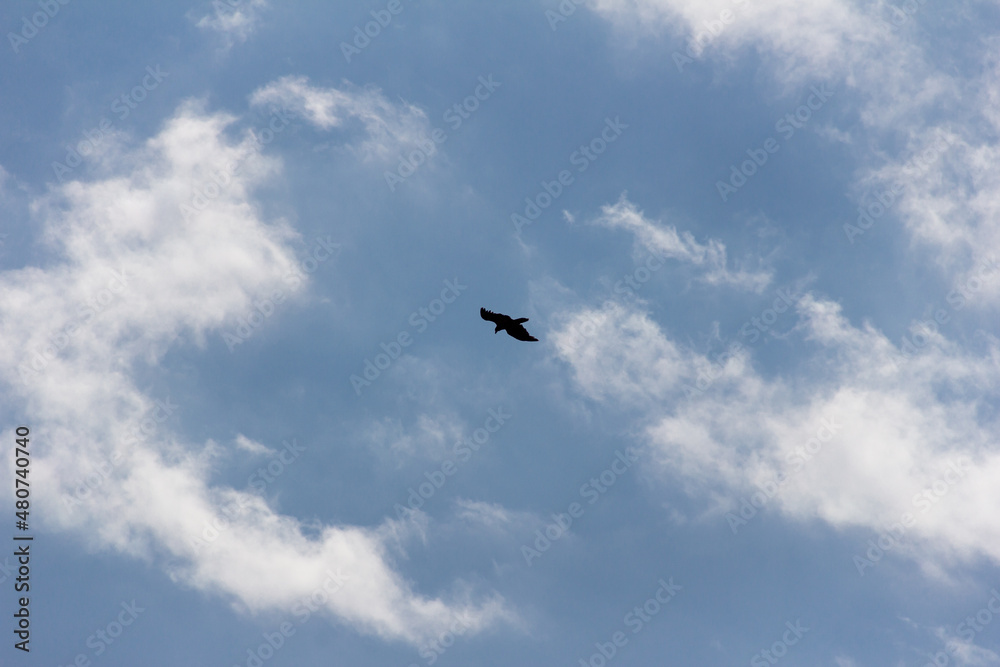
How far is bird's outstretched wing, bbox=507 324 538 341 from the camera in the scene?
5766 cm

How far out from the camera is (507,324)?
57375 mm

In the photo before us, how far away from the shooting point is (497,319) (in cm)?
5722

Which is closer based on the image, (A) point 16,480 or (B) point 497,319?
(B) point 497,319

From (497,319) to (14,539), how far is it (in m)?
59.2

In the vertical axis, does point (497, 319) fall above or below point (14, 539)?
above

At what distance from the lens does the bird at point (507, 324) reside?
5719cm

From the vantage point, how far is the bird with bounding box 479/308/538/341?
57188 mm

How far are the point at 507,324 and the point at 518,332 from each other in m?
1.14

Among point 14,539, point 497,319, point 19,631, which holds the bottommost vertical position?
point 19,631

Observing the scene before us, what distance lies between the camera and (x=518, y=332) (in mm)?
58031

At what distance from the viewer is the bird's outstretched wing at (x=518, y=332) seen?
189 ft

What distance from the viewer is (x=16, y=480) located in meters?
83.0

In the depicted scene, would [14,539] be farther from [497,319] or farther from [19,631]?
[497,319]

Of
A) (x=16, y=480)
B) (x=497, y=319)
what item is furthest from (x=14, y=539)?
(x=497, y=319)
